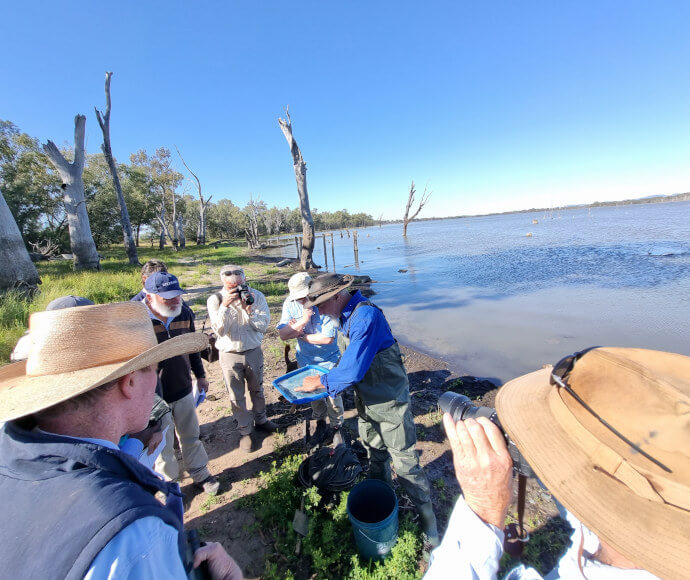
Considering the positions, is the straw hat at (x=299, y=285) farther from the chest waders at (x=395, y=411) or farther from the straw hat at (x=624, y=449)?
the straw hat at (x=624, y=449)

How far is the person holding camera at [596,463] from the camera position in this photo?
2.35ft

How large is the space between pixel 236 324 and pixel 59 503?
285cm

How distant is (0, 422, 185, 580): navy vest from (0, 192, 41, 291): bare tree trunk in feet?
38.2

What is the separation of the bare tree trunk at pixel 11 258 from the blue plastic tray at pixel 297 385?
33.9 feet

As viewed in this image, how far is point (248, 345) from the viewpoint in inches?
139

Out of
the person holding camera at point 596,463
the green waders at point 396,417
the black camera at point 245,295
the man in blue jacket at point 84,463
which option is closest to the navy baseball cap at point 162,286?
the black camera at point 245,295

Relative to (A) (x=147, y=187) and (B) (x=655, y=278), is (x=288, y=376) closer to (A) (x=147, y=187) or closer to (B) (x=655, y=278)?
(B) (x=655, y=278)

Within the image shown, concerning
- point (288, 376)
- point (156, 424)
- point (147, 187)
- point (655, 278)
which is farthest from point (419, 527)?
point (147, 187)

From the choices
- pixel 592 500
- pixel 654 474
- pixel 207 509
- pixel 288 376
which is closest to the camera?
pixel 654 474

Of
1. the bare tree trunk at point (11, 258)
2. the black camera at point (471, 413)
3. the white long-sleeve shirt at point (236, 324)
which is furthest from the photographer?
the bare tree trunk at point (11, 258)

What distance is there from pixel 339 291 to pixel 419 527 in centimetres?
227

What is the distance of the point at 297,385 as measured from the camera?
130 inches

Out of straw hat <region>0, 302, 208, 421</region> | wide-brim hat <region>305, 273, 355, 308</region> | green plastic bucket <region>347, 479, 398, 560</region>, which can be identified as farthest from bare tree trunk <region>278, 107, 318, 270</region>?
straw hat <region>0, 302, 208, 421</region>

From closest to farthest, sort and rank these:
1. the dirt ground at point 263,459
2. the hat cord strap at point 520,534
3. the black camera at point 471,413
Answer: the black camera at point 471,413, the hat cord strap at point 520,534, the dirt ground at point 263,459
